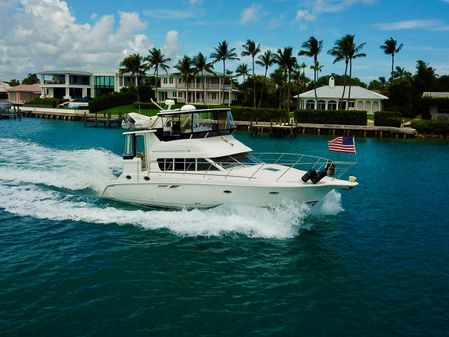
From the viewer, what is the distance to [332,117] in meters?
67.2

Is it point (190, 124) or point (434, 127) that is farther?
point (434, 127)

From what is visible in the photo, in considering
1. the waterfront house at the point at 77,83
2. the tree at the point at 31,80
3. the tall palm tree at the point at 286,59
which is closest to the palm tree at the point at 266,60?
the tall palm tree at the point at 286,59

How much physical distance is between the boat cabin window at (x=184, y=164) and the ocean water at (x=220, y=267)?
1956 millimetres

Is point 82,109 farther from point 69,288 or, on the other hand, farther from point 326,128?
point 69,288

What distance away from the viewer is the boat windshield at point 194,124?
20.2m

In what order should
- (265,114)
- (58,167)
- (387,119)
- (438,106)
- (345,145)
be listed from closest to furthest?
(345,145)
(58,167)
(387,119)
(265,114)
(438,106)

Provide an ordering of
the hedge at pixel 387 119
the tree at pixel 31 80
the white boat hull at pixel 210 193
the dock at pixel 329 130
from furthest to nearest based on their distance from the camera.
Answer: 1. the tree at pixel 31 80
2. the hedge at pixel 387 119
3. the dock at pixel 329 130
4. the white boat hull at pixel 210 193

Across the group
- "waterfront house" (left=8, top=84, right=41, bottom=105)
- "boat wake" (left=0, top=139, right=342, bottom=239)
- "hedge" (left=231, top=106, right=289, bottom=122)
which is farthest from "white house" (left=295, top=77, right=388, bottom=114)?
"waterfront house" (left=8, top=84, right=41, bottom=105)

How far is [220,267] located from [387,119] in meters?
56.7

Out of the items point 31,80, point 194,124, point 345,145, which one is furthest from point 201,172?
point 31,80

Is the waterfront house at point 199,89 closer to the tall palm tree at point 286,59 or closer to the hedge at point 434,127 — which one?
the tall palm tree at point 286,59

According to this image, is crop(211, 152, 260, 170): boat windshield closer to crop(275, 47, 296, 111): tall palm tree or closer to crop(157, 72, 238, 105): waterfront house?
crop(275, 47, 296, 111): tall palm tree

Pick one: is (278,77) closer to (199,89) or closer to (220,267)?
(199,89)

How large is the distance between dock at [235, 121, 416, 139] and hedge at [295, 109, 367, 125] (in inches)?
52.2
